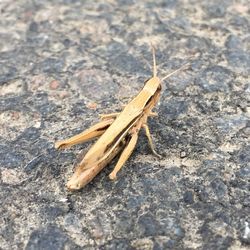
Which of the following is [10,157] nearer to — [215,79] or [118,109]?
[118,109]

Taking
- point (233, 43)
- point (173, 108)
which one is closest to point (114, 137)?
point (173, 108)

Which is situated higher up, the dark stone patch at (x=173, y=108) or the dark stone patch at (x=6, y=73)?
the dark stone patch at (x=173, y=108)

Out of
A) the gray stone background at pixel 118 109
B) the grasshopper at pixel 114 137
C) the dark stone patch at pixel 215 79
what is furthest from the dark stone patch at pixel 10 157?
the dark stone patch at pixel 215 79

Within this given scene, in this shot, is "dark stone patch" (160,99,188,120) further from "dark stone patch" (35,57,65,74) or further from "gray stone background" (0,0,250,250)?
"dark stone patch" (35,57,65,74)

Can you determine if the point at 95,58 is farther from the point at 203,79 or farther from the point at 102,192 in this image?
the point at 102,192

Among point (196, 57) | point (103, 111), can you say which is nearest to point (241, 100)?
point (196, 57)

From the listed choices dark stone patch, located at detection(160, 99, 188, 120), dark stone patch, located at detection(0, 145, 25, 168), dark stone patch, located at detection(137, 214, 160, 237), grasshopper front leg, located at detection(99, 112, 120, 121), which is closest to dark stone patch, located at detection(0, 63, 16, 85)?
dark stone patch, located at detection(0, 145, 25, 168)

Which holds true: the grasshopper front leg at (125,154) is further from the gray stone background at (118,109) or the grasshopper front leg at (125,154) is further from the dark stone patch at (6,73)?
the dark stone patch at (6,73)
